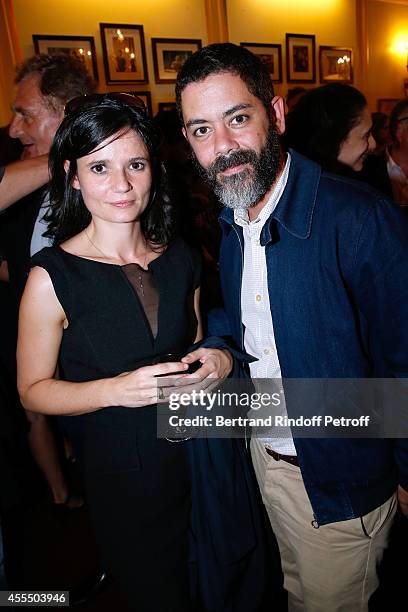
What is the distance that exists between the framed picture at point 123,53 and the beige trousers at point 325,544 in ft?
15.7

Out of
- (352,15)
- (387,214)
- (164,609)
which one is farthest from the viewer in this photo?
(352,15)

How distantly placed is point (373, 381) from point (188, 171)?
5.67ft

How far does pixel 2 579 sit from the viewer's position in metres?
1.65

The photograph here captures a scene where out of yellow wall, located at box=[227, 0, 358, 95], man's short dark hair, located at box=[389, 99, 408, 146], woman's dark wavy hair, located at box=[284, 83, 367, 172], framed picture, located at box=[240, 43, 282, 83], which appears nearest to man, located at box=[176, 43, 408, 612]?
woman's dark wavy hair, located at box=[284, 83, 367, 172]

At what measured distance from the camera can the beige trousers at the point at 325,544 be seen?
1368mm

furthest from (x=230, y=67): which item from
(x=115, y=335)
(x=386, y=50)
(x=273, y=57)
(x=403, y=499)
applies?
(x=386, y=50)

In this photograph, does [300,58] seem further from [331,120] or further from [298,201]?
[298,201]

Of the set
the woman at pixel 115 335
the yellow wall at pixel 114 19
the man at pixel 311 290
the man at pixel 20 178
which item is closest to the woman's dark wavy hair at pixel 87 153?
the woman at pixel 115 335

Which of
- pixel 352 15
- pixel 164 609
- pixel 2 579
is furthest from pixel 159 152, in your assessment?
pixel 352 15

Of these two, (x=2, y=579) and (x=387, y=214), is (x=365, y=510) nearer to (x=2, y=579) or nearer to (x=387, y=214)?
(x=387, y=214)

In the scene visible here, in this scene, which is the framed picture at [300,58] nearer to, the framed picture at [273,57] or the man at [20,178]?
the framed picture at [273,57]

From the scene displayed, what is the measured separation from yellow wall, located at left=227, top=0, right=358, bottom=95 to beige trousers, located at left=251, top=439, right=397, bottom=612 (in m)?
5.80

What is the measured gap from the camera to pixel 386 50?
723 centimetres

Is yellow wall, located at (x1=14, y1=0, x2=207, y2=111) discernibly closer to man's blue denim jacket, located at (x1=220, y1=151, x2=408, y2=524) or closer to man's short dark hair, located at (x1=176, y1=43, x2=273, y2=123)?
man's short dark hair, located at (x1=176, y1=43, x2=273, y2=123)
